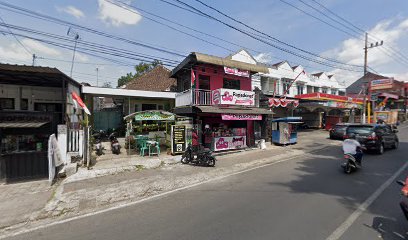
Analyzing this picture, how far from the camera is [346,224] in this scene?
14.2ft

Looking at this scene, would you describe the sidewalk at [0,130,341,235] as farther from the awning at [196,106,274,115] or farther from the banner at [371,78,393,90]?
the banner at [371,78,393,90]

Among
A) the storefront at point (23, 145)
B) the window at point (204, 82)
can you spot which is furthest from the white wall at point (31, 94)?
the window at point (204, 82)

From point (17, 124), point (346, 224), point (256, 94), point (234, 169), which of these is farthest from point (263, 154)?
point (17, 124)

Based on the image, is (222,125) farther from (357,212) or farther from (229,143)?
(357,212)

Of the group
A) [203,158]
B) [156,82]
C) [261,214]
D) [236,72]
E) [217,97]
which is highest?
[156,82]

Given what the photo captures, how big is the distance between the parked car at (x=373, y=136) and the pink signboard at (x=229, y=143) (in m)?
6.06

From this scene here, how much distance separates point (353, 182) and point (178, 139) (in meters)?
8.22

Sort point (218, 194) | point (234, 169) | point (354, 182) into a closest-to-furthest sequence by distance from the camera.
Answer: point (218, 194)
point (354, 182)
point (234, 169)

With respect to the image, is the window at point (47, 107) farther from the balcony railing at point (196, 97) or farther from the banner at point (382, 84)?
the banner at point (382, 84)

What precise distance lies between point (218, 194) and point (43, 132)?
7.19 metres

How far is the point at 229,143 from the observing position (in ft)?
45.5

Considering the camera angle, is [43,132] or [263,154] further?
[263,154]

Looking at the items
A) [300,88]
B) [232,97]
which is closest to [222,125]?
[232,97]

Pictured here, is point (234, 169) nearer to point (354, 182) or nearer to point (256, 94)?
point (354, 182)
